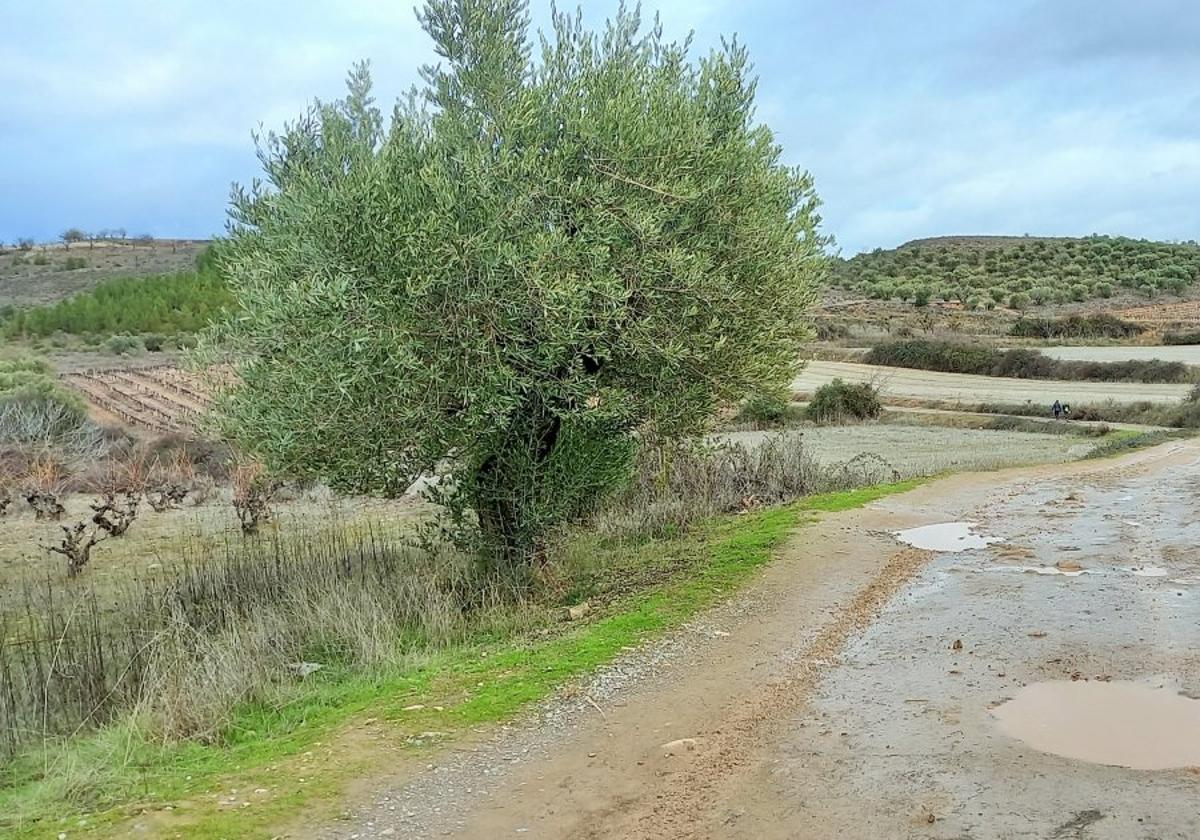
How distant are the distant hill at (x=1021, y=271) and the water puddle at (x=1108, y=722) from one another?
229 feet

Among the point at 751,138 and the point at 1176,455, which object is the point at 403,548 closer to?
the point at 751,138

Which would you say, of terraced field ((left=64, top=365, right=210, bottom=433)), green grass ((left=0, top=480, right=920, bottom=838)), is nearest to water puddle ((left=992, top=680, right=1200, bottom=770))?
green grass ((left=0, top=480, right=920, bottom=838))

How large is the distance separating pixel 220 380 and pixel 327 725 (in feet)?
16.9

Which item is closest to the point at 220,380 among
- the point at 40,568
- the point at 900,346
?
the point at 40,568

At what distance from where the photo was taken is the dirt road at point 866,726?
225 inches

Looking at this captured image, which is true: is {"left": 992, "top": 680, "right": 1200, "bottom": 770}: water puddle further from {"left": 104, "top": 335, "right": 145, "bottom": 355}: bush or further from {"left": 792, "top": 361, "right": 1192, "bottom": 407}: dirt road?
{"left": 104, "top": 335, "right": 145, "bottom": 355}: bush

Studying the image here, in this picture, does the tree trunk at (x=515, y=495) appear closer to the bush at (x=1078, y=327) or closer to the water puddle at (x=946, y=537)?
the water puddle at (x=946, y=537)

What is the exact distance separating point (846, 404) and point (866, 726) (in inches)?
1495

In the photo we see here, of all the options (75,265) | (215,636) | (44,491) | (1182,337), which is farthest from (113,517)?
(75,265)

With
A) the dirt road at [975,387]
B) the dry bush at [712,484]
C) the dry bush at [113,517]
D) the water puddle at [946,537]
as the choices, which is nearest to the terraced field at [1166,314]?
the dirt road at [975,387]

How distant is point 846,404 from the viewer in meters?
43.8

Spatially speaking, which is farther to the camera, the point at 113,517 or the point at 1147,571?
the point at 113,517

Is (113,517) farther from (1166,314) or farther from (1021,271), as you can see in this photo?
(1021,271)

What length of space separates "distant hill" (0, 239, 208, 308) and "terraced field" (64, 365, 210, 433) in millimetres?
30305
